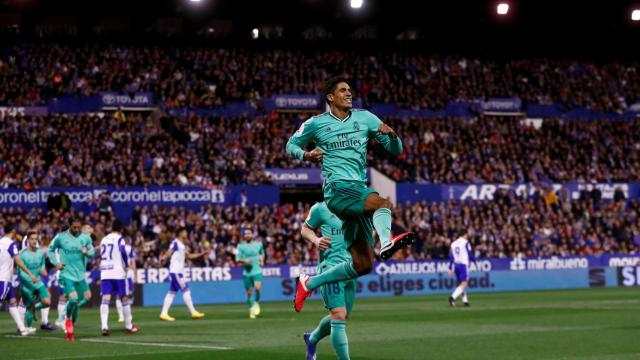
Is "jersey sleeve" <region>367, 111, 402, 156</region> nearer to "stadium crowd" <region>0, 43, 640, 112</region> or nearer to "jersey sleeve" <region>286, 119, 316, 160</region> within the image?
"jersey sleeve" <region>286, 119, 316, 160</region>

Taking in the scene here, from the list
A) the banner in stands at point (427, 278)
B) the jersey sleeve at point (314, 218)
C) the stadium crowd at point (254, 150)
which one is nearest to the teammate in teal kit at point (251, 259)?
the banner in stands at point (427, 278)

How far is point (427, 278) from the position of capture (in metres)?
46.2

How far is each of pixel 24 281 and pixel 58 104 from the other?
86.9 feet

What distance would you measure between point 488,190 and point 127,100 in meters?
18.5

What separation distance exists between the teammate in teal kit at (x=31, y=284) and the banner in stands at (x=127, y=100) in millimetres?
26571

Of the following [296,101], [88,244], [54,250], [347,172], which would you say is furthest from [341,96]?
[296,101]

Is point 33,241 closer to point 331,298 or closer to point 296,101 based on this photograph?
point 331,298

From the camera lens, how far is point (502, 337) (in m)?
20.5

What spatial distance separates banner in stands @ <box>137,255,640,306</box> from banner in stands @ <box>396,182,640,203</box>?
4.98m

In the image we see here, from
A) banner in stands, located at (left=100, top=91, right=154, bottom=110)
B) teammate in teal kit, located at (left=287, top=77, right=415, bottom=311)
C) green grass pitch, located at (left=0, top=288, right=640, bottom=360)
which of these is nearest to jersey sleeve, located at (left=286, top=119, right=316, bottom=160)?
teammate in teal kit, located at (left=287, top=77, right=415, bottom=311)

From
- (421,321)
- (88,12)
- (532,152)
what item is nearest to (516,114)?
(532,152)

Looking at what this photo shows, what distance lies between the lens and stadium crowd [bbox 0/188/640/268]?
42.7 meters

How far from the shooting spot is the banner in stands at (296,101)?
186ft

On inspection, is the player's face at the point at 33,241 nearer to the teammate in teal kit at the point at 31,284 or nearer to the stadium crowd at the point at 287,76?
the teammate in teal kit at the point at 31,284
